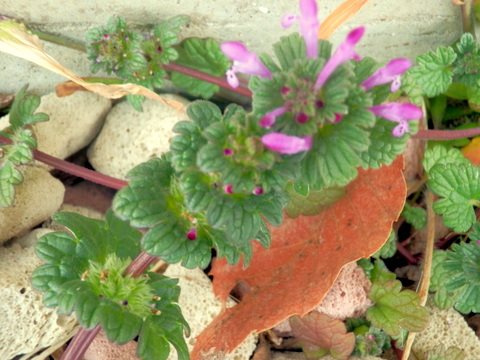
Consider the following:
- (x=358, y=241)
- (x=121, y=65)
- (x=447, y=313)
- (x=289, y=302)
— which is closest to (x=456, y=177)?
(x=358, y=241)

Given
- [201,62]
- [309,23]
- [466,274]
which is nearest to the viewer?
[309,23]

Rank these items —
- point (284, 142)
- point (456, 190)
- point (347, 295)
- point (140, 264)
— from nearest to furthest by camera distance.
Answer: point (284, 142)
point (140, 264)
point (456, 190)
point (347, 295)

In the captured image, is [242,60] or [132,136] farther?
[132,136]

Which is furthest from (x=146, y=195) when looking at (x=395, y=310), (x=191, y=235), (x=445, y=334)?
(x=445, y=334)

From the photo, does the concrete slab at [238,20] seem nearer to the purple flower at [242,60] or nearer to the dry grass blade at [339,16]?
the dry grass blade at [339,16]

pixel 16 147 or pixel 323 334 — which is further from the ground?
pixel 16 147

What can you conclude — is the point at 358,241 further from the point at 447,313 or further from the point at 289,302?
the point at 447,313

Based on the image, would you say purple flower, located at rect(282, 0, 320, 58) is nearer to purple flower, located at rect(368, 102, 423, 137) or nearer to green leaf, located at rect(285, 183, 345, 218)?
purple flower, located at rect(368, 102, 423, 137)

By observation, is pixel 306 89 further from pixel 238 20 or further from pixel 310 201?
pixel 238 20
